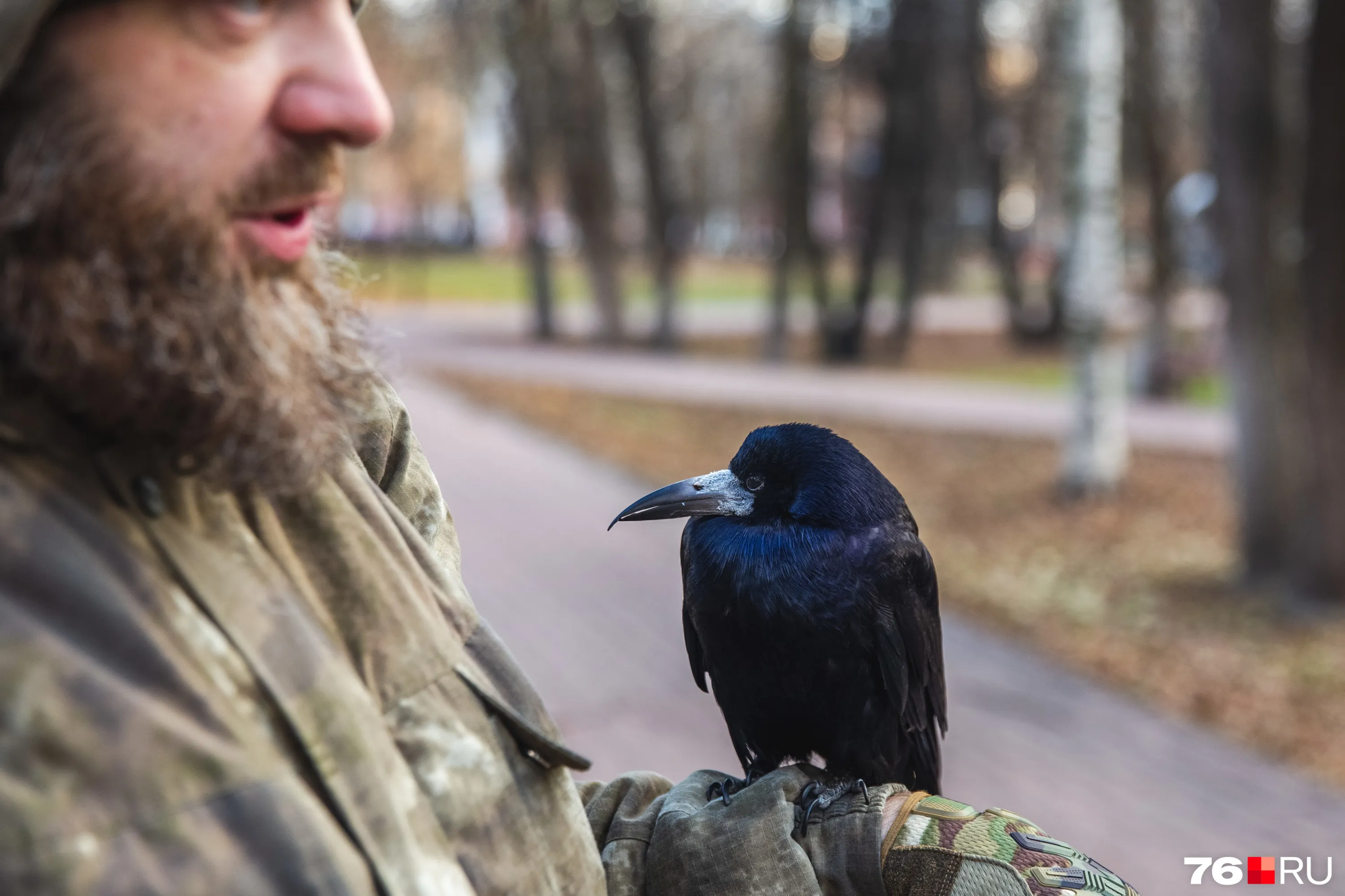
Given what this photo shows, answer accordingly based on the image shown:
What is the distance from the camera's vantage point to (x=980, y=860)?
1.64 meters

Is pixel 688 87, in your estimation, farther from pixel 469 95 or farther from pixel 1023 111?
pixel 469 95

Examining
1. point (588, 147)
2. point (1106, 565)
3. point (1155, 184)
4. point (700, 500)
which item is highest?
point (588, 147)

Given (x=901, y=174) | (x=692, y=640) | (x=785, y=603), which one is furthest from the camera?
(x=901, y=174)

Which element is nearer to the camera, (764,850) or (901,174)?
(764,850)

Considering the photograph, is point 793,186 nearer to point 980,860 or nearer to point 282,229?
point 980,860

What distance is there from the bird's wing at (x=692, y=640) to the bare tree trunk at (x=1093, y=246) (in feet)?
29.5

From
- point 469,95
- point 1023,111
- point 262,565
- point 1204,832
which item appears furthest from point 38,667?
point 1023,111

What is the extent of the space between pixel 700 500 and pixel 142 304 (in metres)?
1.32

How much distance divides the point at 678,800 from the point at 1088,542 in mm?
8483

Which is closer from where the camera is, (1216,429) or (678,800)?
(678,800)

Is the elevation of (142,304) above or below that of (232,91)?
below

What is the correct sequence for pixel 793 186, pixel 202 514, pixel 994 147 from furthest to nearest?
1. pixel 994 147
2. pixel 793 186
3. pixel 202 514

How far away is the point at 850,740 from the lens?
2.33 m
